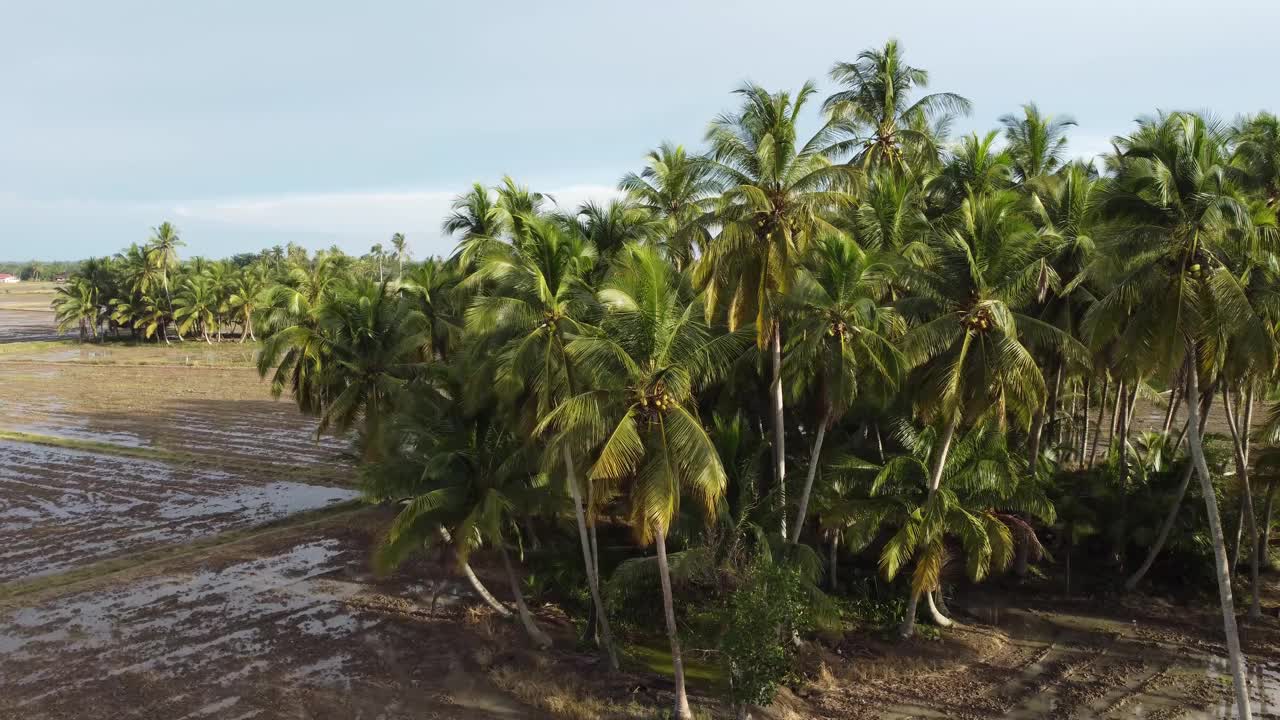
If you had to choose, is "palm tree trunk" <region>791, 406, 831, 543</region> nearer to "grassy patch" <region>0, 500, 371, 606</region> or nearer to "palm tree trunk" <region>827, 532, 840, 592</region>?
"palm tree trunk" <region>827, 532, 840, 592</region>

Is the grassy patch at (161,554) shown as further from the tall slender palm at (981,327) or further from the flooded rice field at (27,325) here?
the flooded rice field at (27,325)

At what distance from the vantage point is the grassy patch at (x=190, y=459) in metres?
36.0

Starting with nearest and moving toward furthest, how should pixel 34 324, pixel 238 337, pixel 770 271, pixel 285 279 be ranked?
pixel 770 271 < pixel 285 279 < pixel 238 337 < pixel 34 324

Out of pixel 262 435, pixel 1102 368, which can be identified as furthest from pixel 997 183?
pixel 262 435

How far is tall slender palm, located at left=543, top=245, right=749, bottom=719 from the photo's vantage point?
1412 cm

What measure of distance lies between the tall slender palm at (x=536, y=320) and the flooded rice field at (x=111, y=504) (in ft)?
56.3

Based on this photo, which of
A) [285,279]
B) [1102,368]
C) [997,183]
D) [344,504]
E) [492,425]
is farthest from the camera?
[285,279]

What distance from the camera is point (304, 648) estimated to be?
63.4ft

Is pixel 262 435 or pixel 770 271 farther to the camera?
pixel 262 435

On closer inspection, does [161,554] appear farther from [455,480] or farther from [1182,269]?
[1182,269]

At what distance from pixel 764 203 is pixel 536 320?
5.13 metres

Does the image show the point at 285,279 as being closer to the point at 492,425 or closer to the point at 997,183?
the point at 492,425

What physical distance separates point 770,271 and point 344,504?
A: 70.7 ft

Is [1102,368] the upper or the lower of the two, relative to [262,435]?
upper
